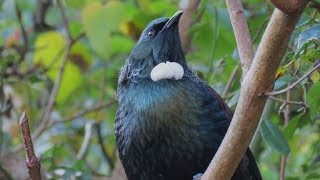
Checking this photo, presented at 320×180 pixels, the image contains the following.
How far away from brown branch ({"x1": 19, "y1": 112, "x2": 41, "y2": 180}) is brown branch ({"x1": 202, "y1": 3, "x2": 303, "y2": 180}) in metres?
0.38

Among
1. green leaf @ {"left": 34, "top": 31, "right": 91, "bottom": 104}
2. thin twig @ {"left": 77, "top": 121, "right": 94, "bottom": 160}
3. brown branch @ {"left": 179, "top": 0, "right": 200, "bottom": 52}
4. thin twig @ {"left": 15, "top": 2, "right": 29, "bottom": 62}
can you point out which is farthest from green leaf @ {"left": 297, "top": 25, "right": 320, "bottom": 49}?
green leaf @ {"left": 34, "top": 31, "right": 91, "bottom": 104}

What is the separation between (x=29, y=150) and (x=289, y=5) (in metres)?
0.64

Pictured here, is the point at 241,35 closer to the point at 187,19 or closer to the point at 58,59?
the point at 187,19

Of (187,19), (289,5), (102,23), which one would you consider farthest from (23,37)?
(289,5)

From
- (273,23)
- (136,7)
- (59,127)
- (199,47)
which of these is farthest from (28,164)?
(59,127)

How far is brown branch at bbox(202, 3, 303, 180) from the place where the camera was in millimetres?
1570

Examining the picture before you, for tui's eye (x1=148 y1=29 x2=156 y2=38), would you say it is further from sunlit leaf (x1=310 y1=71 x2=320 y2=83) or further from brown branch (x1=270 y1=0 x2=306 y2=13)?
brown branch (x1=270 y1=0 x2=306 y2=13)

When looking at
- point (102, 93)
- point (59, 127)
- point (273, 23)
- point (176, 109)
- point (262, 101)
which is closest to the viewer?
point (273, 23)

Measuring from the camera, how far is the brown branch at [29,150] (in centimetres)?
166

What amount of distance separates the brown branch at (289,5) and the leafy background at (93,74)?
1059 mm

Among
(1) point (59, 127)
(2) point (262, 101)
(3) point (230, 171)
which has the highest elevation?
(2) point (262, 101)

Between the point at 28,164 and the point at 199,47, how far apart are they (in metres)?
1.99

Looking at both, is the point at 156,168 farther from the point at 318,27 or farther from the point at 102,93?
the point at 102,93

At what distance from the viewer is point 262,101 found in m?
1.68
